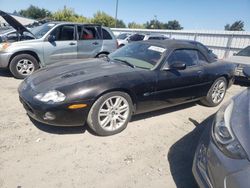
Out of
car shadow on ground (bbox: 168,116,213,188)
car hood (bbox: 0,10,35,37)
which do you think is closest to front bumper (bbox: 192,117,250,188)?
car shadow on ground (bbox: 168,116,213,188)

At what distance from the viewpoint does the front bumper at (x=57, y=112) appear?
121 inches

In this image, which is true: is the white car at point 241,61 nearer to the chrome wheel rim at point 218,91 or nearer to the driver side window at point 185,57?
the chrome wheel rim at point 218,91

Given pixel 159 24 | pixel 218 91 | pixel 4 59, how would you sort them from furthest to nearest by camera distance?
pixel 159 24
pixel 4 59
pixel 218 91

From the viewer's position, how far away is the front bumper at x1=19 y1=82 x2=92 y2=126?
3.06 metres

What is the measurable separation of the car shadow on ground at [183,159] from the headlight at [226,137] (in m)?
0.80

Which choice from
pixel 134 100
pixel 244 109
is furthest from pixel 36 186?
pixel 244 109

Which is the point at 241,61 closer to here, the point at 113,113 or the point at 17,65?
the point at 113,113

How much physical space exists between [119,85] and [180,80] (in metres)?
1.33

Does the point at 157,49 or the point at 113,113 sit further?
the point at 157,49

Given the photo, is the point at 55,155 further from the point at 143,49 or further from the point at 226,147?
the point at 143,49

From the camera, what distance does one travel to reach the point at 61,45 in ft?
22.8

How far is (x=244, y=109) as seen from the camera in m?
2.29

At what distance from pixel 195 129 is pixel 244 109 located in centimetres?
189

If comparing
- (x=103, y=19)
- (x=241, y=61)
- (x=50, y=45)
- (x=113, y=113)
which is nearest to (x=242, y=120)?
(x=113, y=113)
